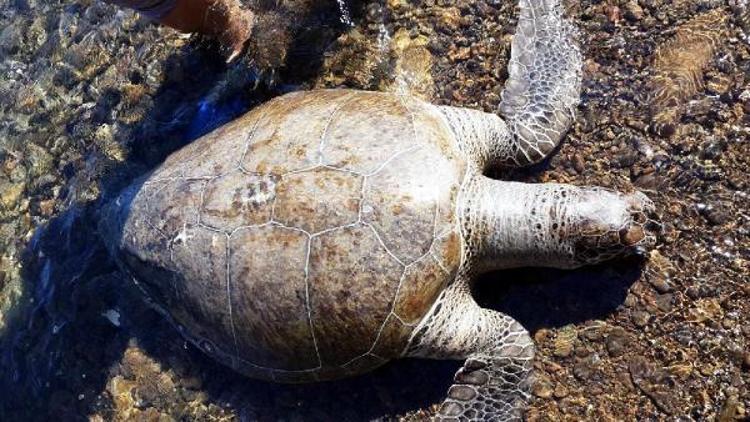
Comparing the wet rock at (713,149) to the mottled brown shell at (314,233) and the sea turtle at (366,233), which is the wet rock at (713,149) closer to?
the sea turtle at (366,233)

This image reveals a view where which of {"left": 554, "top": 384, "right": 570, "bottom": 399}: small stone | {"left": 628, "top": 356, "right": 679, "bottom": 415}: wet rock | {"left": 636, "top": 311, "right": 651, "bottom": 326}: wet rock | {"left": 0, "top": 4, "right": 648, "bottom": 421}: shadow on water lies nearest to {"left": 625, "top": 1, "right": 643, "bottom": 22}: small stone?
{"left": 0, "top": 4, "right": 648, "bottom": 421}: shadow on water

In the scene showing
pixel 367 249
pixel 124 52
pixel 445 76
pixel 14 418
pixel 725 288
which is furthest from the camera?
pixel 124 52

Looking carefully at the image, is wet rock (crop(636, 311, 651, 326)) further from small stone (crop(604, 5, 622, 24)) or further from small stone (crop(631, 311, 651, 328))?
small stone (crop(604, 5, 622, 24))

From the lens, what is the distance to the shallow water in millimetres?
3697

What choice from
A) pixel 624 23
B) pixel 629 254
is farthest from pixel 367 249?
pixel 624 23

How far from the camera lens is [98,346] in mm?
4656

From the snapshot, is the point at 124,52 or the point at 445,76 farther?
the point at 124,52

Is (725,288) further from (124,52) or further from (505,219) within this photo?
(124,52)

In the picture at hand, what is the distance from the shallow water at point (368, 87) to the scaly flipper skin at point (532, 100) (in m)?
0.14

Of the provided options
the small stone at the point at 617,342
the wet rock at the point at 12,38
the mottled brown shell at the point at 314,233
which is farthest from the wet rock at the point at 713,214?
the wet rock at the point at 12,38

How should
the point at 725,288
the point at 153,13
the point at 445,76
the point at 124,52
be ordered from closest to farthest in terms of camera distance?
the point at 725,288, the point at 153,13, the point at 445,76, the point at 124,52

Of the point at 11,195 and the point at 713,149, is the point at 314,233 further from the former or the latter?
the point at 11,195

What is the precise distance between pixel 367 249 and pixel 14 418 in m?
3.23

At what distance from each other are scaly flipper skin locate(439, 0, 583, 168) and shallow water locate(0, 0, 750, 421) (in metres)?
0.14
